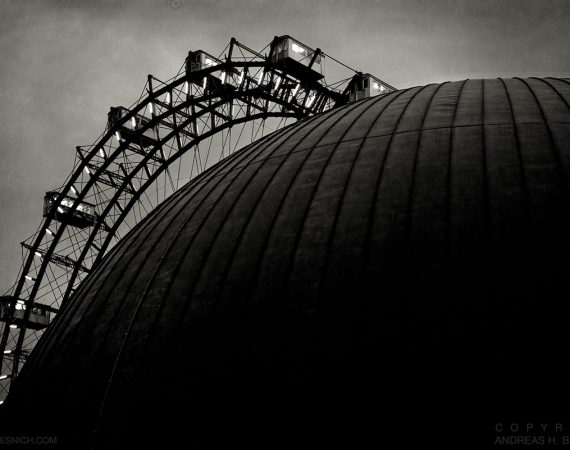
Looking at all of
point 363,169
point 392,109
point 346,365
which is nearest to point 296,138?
point 392,109

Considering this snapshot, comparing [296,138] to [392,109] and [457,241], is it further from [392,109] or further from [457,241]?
[457,241]

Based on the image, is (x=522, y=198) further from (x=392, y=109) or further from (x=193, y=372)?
(x=193, y=372)

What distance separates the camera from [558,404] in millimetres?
6352

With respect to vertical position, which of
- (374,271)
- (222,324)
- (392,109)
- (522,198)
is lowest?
(222,324)

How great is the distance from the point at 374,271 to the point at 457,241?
1.11m

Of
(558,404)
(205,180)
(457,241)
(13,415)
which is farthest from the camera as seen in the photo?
(205,180)

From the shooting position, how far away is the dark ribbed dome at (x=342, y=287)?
712 cm

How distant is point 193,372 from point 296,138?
5.44 metres

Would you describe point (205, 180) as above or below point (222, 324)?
above

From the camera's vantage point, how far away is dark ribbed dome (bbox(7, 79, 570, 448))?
7.12 m

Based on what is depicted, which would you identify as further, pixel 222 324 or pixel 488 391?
pixel 222 324

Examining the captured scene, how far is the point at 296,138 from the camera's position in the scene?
471 inches

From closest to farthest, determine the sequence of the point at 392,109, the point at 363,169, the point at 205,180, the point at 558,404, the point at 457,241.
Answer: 1. the point at 558,404
2. the point at 457,241
3. the point at 363,169
4. the point at 392,109
5. the point at 205,180

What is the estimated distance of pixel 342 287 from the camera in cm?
798
